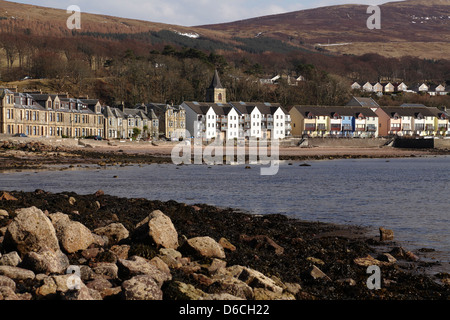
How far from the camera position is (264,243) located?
14.8 metres

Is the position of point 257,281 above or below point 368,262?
above

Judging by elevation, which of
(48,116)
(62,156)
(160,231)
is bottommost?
(62,156)

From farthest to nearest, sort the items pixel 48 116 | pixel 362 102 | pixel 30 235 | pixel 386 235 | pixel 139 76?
pixel 362 102 < pixel 139 76 < pixel 48 116 < pixel 386 235 < pixel 30 235

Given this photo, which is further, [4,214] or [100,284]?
[4,214]

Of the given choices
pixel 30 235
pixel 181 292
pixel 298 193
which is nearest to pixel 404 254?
pixel 181 292

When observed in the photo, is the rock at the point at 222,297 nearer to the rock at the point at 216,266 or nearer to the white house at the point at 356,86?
the rock at the point at 216,266

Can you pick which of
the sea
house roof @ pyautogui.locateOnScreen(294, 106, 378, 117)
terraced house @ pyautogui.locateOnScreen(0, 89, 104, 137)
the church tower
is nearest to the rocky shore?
the sea

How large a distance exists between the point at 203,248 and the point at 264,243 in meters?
3.04

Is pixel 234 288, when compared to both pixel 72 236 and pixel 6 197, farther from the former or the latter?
pixel 6 197

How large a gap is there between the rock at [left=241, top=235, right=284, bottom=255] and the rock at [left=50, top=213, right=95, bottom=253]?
455cm

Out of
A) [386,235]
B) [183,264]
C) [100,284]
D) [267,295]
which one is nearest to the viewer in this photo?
[100,284]

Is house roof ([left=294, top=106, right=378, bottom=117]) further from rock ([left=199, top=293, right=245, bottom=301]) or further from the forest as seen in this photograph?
rock ([left=199, top=293, right=245, bottom=301])

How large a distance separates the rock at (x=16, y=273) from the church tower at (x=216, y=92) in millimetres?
109092
